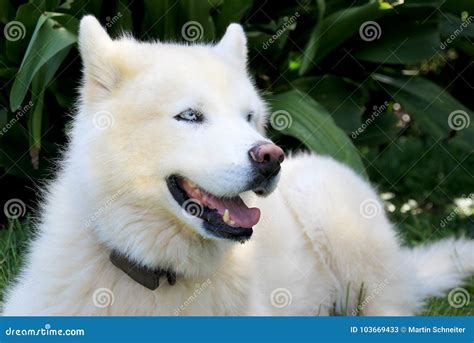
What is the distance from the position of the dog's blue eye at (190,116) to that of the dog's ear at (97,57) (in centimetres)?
34

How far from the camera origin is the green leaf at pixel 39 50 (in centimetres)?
517

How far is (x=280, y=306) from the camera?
454 cm

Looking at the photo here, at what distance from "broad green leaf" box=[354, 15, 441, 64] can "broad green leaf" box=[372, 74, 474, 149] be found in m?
0.23

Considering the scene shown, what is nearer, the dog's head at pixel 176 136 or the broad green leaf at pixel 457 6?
the dog's head at pixel 176 136

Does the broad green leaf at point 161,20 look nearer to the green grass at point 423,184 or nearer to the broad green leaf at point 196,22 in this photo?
the broad green leaf at point 196,22

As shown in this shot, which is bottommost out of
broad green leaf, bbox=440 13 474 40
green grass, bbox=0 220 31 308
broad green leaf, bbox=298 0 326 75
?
green grass, bbox=0 220 31 308

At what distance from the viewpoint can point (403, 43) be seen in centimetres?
650

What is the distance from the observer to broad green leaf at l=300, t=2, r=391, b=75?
6086 mm

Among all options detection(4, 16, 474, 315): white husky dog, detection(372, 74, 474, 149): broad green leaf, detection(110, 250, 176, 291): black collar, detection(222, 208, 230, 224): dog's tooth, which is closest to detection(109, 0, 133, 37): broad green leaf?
detection(4, 16, 474, 315): white husky dog

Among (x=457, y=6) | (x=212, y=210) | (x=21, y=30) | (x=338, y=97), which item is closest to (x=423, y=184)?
(x=338, y=97)

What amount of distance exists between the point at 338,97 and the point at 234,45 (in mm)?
2479

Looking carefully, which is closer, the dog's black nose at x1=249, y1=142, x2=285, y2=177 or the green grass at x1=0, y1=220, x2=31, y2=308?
the dog's black nose at x1=249, y1=142, x2=285, y2=177

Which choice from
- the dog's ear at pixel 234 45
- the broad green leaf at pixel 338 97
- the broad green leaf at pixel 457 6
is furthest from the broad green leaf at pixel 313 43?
the dog's ear at pixel 234 45

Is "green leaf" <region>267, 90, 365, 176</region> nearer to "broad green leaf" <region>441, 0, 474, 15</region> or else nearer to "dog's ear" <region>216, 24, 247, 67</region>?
"broad green leaf" <region>441, 0, 474, 15</region>
